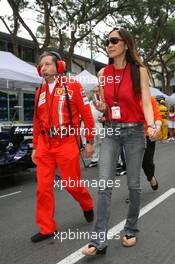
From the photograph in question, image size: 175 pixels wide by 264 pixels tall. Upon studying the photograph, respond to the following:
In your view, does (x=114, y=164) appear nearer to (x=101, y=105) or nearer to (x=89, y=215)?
(x=101, y=105)

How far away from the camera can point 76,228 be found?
5.23 m

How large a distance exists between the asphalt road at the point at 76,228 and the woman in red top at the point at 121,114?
0.33 metres

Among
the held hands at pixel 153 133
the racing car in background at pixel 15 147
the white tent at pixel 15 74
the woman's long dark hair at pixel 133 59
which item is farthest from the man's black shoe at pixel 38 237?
the white tent at pixel 15 74

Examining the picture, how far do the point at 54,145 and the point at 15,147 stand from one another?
4262mm

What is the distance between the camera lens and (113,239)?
187 inches

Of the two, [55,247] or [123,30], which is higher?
[123,30]

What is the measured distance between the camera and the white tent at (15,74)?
11.0 m

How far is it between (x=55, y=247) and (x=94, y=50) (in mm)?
34533

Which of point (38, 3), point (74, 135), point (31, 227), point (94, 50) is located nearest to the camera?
point (74, 135)

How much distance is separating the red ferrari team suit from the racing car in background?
3.67 m

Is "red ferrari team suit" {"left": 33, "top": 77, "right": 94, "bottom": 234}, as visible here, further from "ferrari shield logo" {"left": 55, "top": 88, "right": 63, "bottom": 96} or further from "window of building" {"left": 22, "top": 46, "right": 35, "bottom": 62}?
"window of building" {"left": 22, "top": 46, "right": 35, "bottom": 62}

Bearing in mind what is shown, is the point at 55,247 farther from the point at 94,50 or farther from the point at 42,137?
the point at 94,50

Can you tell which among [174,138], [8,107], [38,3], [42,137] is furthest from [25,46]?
[42,137]

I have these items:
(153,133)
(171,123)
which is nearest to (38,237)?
(153,133)
